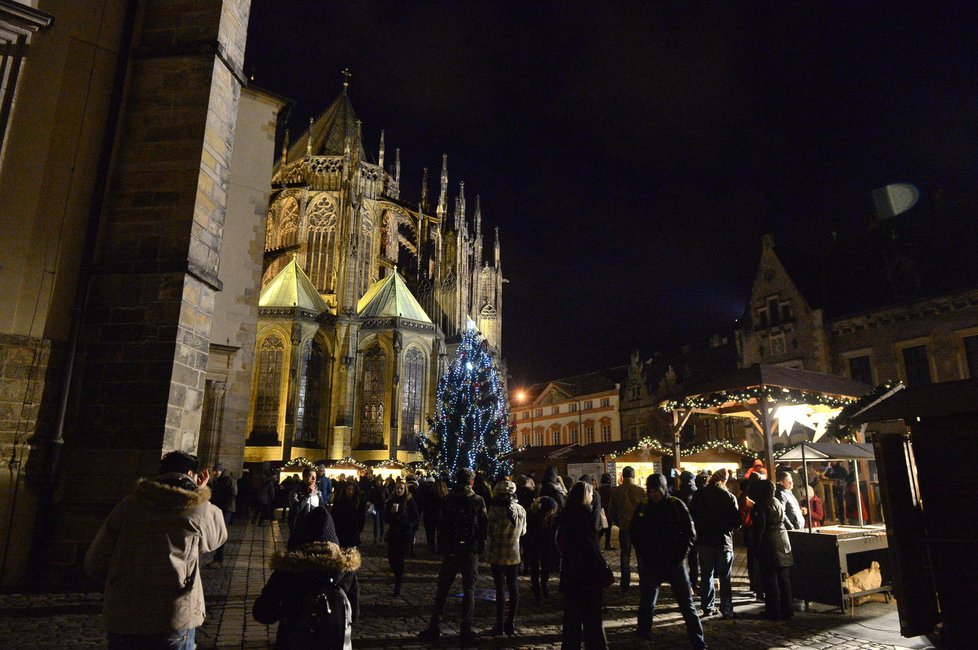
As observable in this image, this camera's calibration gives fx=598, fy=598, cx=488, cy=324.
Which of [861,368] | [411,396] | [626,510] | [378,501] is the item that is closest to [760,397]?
[626,510]

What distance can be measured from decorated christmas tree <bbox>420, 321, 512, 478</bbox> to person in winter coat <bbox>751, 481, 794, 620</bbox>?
69.8 feet

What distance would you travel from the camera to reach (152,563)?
3168 millimetres

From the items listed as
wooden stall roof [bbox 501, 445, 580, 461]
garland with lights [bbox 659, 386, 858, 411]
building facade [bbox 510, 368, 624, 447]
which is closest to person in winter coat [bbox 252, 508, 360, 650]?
garland with lights [bbox 659, 386, 858, 411]

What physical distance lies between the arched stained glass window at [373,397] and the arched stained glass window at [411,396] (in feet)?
3.98

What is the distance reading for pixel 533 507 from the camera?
28.3ft

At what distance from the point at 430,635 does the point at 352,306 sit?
1172 inches

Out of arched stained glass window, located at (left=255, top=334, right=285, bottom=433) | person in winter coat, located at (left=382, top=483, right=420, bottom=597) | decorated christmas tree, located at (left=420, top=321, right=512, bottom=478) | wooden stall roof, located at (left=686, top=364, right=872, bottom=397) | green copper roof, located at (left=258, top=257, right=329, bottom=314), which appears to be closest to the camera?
person in winter coat, located at (left=382, top=483, right=420, bottom=597)

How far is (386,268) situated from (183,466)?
3732cm

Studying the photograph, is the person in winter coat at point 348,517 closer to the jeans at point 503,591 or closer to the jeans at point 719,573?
the jeans at point 503,591

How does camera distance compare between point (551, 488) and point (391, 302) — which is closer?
point (551, 488)

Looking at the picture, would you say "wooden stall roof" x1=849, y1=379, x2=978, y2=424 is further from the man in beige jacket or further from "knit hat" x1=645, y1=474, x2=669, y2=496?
the man in beige jacket

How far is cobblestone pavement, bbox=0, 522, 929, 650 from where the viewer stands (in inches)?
222

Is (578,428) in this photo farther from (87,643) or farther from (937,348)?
(87,643)

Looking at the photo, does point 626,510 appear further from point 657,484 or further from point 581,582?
point 581,582
